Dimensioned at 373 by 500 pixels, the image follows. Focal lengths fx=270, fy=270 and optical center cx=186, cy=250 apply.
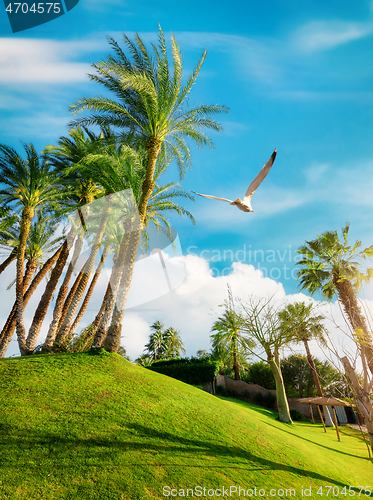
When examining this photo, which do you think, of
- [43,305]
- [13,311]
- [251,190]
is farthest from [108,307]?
[13,311]

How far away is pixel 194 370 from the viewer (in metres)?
24.3

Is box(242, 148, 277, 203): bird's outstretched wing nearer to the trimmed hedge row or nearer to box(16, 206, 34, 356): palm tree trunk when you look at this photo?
box(16, 206, 34, 356): palm tree trunk

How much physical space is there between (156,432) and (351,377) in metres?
5.13

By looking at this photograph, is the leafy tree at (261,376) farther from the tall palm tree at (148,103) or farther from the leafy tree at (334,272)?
the tall palm tree at (148,103)

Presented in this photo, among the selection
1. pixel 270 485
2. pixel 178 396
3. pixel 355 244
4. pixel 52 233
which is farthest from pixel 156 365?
pixel 270 485

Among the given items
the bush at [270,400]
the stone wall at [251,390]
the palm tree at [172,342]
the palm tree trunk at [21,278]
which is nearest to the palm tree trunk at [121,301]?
the palm tree trunk at [21,278]

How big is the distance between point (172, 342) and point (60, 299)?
42.7m

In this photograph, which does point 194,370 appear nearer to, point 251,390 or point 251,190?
point 251,390

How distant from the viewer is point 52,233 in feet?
77.6

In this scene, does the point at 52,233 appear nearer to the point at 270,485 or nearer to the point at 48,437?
the point at 48,437

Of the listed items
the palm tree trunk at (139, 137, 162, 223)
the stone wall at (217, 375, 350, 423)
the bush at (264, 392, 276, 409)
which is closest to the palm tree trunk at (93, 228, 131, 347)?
the palm tree trunk at (139, 137, 162, 223)

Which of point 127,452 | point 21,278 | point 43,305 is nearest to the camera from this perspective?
point 127,452

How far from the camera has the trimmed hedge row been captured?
24047mm

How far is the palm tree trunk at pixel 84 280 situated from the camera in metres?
15.5
